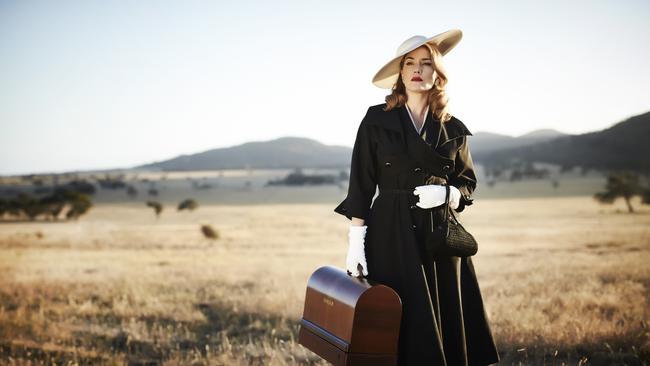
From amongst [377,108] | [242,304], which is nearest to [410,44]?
[377,108]

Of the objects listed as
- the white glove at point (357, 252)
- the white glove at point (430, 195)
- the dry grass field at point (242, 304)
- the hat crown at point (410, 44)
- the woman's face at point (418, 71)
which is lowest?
the dry grass field at point (242, 304)

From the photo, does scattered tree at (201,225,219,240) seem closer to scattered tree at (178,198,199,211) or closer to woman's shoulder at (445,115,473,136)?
scattered tree at (178,198,199,211)

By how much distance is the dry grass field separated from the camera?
680cm

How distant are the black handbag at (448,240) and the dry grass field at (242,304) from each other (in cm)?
207

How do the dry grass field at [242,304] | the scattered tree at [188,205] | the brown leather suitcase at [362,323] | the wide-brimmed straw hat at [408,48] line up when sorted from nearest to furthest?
the brown leather suitcase at [362,323]
the wide-brimmed straw hat at [408,48]
the dry grass field at [242,304]
the scattered tree at [188,205]

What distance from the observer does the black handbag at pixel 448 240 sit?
405cm

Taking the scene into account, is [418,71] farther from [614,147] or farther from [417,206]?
Answer: [614,147]

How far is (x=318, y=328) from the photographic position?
4.26 meters

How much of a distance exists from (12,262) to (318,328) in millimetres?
16620

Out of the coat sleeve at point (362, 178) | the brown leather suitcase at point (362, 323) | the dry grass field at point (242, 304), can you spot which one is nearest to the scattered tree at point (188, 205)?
the dry grass field at point (242, 304)

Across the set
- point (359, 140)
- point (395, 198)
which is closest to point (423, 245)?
point (395, 198)

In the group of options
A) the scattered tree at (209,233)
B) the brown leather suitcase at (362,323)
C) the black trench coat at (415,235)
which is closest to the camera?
the brown leather suitcase at (362,323)

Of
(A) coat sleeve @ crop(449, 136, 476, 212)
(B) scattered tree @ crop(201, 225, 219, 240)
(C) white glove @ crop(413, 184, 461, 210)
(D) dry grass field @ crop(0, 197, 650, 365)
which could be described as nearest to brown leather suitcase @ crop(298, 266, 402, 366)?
(C) white glove @ crop(413, 184, 461, 210)

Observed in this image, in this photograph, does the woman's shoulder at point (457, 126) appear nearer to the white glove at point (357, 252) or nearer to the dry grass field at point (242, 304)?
the white glove at point (357, 252)
